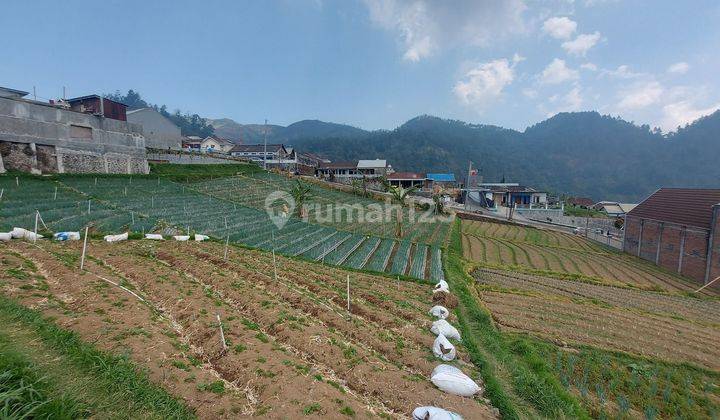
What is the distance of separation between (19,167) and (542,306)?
38380 mm

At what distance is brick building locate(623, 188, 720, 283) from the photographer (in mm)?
25359

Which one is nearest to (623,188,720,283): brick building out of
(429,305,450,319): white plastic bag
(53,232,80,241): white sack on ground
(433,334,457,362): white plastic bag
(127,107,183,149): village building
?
(429,305,450,319): white plastic bag

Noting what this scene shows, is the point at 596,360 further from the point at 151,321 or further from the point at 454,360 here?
the point at 151,321

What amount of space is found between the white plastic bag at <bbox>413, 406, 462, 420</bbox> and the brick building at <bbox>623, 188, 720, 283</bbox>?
1271 inches

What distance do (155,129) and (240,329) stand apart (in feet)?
173

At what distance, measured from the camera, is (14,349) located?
192 inches

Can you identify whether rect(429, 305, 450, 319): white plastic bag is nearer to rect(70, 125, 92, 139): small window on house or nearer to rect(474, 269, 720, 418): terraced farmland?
rect(474, 269, 720, 418): terraced farmland

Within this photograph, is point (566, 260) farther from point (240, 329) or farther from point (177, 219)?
point (177, 219)

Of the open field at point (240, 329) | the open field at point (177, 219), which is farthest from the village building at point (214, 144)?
the open field at point (240, 329)

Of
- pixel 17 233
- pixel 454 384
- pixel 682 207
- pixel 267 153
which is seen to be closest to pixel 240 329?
pixel 454 384

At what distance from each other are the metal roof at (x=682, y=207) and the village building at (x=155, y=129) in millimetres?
64590

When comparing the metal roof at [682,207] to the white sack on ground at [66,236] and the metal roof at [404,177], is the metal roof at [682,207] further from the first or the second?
the white sack on ground at [66,236]

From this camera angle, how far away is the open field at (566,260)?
2352 cm

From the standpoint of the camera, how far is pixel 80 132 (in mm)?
28406
